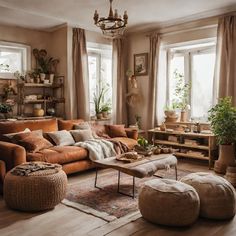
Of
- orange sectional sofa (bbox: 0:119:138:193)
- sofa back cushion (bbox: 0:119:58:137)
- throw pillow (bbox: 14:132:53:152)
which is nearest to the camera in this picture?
orange sectional sofa (bbox: 0:119:138:193)

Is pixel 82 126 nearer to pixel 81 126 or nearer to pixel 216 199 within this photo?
pixel 81 126

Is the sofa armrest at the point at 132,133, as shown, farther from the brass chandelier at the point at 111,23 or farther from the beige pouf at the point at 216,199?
the beige pouf at the point at 216,199

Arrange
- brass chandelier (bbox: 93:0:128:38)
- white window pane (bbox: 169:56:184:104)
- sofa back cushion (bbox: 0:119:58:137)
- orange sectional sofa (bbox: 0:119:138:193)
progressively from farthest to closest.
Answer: white window pane (bbox: 169:56:184:104)
sofa back cushion (bbox: 0:119:58:137)
orange sectional sofa (bbox: 0:119:138:193)
brass chandelier (bbox: 93:0:128:38)

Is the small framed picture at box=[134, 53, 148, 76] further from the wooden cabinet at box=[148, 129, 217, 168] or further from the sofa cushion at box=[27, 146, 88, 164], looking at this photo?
the sofa cushion at box=[27, 146, 88, 164]

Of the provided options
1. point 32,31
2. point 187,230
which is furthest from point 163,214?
point 32,31

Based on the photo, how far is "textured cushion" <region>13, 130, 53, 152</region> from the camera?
411 cm

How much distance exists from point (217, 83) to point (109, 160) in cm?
268

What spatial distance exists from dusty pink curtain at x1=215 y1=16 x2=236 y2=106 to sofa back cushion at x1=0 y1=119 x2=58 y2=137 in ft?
10.0

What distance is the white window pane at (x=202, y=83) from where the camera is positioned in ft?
19.1

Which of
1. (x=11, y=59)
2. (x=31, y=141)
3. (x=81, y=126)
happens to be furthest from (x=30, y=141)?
(x=11, y=59)

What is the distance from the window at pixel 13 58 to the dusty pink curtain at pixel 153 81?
2.63 meters

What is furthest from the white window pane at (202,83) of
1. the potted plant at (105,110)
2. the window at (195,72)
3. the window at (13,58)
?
the window at (13,58)

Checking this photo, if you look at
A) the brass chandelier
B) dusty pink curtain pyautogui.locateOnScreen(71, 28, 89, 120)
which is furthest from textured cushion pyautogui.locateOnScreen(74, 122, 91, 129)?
the brass chandelier

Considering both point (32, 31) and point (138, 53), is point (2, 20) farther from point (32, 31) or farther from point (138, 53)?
point (138, 53)
